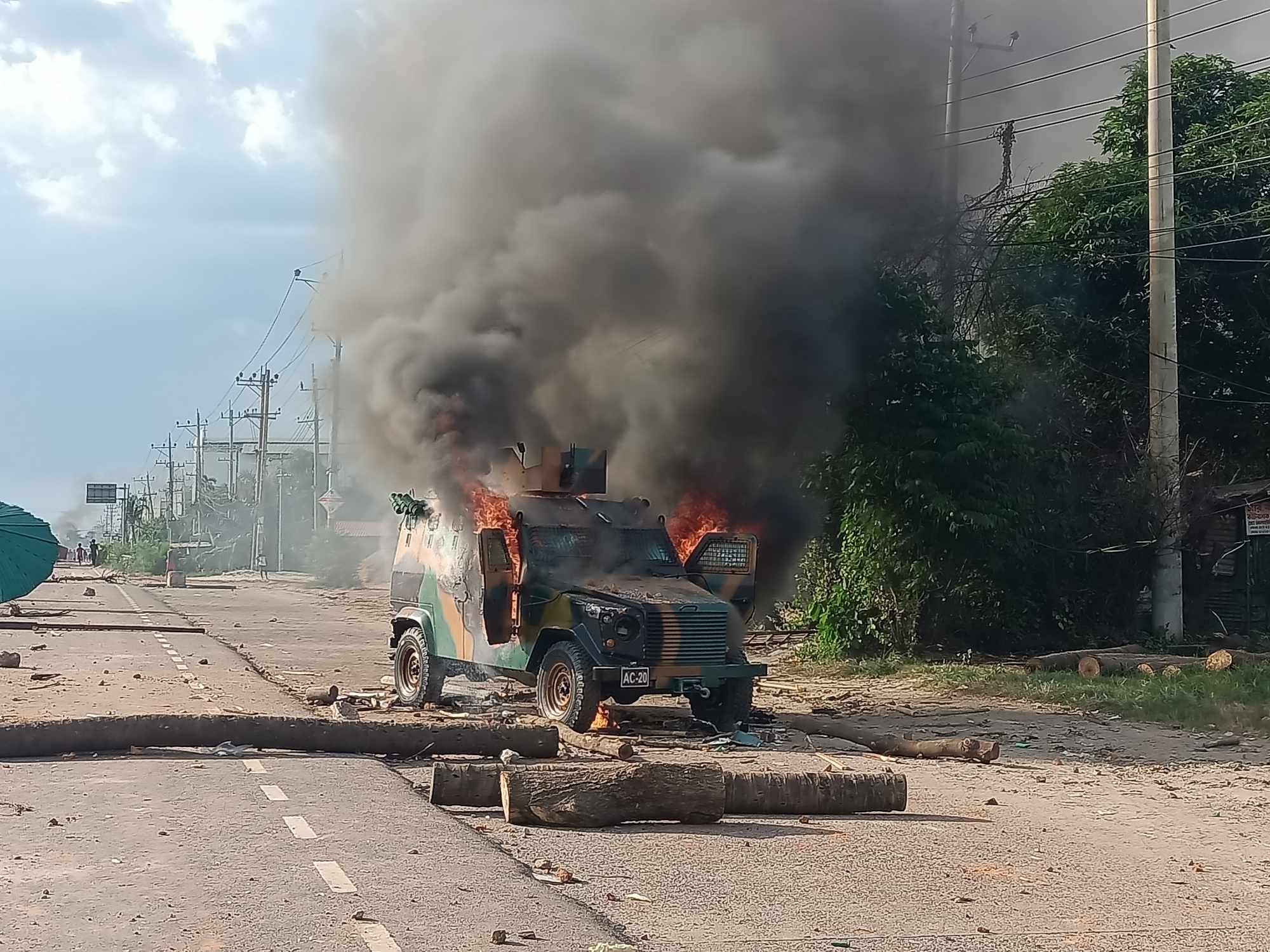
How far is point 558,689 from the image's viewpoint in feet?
40.2

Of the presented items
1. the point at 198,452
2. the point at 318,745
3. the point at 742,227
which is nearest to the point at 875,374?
the point at 742,227

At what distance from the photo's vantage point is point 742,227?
57.0 feet

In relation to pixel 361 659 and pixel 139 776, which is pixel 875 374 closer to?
pixel 361 659

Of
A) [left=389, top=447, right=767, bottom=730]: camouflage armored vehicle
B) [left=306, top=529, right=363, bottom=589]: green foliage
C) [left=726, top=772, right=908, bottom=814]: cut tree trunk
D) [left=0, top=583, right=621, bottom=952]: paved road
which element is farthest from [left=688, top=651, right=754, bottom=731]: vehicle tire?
[left=306, top=529, right=363, bottom=589]: green foliage

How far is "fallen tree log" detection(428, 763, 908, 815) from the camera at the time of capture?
8.36 meters

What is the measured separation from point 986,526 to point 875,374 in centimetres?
269

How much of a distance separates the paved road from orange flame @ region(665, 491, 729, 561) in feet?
16.5

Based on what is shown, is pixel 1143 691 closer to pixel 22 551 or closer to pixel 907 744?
pixel 907 744

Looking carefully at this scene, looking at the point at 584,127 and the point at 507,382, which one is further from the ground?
the point at 584,127

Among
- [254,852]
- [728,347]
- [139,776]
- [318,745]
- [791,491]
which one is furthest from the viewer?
[791,491]

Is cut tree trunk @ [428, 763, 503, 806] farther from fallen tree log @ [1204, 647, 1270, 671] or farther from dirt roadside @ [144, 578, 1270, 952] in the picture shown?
fallen tree log @ [1204, 647, 1270, 671]

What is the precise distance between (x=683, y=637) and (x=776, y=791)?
11.8 feet

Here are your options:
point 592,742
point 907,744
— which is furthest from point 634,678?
point 907,744

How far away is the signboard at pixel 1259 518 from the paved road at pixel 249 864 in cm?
1445
